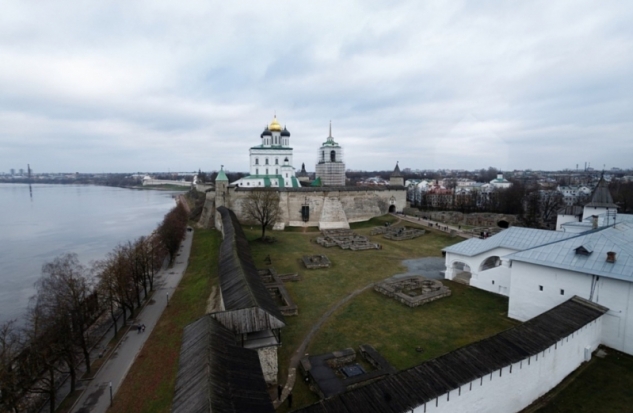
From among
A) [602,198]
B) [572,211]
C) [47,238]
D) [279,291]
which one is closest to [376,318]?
[279,291]

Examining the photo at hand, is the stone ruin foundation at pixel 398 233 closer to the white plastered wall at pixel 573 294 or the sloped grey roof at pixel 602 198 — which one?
the sloped grey roof at pixel 602 198

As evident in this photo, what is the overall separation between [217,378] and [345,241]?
1967cm

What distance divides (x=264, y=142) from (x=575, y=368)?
124 ft

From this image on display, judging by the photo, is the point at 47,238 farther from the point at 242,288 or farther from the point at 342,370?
the point at 342,370

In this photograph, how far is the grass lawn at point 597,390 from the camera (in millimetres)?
8414

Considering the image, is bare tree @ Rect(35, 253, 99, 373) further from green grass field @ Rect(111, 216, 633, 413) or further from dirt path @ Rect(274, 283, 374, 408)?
dirt path @ Rect(274, 283, 374, 408)

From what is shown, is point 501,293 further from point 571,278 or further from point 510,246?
point 571,278

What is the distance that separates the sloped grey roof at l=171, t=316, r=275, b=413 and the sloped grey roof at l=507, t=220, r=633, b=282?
10.6 m

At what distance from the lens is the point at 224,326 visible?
9.05m

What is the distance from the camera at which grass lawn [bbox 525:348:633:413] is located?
8.41 metres

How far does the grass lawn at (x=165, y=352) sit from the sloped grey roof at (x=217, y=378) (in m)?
2.92

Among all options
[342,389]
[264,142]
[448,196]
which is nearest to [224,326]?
[342,389]

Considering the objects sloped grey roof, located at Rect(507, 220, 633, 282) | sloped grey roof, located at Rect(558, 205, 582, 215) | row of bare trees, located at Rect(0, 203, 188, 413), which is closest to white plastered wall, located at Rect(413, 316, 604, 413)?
sloped grey roof, located at Rect(507, 220, 633, 282)

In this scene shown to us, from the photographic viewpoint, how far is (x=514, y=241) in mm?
15852
